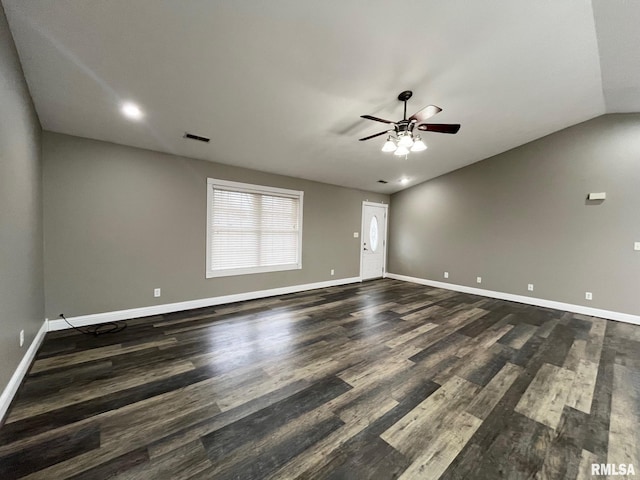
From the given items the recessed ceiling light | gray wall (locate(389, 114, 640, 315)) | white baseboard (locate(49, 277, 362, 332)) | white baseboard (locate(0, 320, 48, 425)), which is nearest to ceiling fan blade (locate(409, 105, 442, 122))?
the recessed ceiling light

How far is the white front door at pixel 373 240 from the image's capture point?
6.95 m

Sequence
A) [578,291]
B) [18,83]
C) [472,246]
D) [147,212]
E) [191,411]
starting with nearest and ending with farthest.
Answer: [191,411] < [18,83] < [147,212] < [578,291] < [472,246]

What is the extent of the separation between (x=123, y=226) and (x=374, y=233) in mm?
5741

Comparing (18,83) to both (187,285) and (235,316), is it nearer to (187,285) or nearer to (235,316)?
(187,285)

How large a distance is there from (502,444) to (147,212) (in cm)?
471

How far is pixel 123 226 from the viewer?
11.8 ft

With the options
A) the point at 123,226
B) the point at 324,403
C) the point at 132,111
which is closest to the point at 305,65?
the point at 132,111

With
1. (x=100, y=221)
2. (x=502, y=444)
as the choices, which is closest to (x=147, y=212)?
(x=100, y=221)

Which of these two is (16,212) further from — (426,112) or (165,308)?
(426,112)

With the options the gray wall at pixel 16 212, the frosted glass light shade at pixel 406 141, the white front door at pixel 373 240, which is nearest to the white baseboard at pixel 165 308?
the gray wall at pixel 16 212

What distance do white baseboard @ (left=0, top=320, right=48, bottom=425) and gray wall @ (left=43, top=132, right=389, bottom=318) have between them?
68 cm

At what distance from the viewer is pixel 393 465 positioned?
145cm

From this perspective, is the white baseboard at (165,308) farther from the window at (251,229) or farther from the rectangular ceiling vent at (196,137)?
the rectangular ceiling vent at (196,137)

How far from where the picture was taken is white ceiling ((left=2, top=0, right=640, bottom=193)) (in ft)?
6.47
